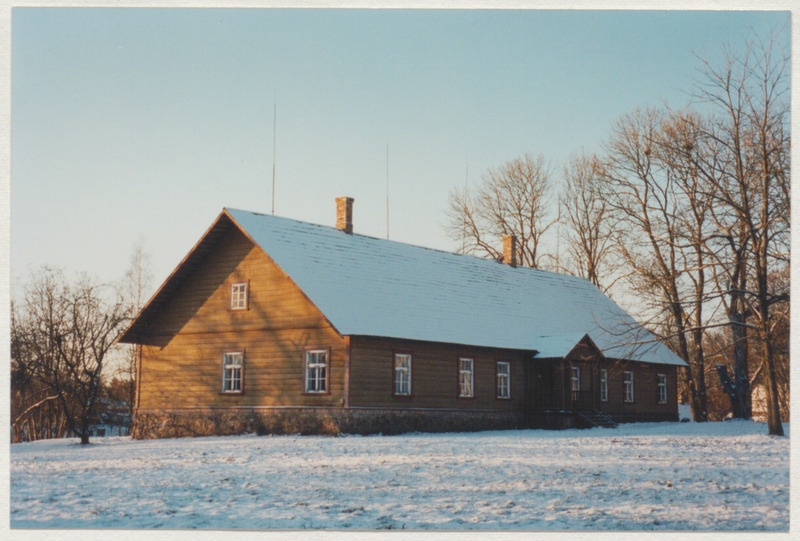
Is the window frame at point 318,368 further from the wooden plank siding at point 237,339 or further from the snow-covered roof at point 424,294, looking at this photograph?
the snow-covered roof at point 424,294

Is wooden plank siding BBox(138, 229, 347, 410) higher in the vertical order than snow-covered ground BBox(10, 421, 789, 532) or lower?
higher

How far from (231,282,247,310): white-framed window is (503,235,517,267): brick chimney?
14039mm

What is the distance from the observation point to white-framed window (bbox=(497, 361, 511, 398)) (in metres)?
33.8

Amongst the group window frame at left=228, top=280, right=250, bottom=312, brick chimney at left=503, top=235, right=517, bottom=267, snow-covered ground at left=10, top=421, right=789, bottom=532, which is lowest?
snow-covered ground at left=10, top=421, right=789, bottom=532

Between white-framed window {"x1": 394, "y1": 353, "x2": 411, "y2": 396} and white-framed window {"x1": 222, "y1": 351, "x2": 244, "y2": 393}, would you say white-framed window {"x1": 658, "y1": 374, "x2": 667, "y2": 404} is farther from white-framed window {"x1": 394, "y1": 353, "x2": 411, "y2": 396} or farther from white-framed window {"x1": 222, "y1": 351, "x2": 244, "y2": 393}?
white-framed window {"x1": 222, "y1": 351, "x2": 244, "y2": 393}

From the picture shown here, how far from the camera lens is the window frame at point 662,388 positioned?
41875mm

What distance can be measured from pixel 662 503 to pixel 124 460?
11.4 metres

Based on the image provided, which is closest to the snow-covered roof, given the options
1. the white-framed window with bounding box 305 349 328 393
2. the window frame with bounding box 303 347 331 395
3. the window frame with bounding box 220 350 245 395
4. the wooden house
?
the wooden house

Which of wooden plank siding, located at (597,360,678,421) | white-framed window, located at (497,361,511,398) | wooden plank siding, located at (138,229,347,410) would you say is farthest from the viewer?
wooden plank siding, located at (597,360,678,421)

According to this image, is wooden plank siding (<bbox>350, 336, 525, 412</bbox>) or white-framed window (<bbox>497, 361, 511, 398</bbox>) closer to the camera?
wooden plank siding (<bbox>350, 336, 525, 412</bbox>)

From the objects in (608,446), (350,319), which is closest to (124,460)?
(350,319)

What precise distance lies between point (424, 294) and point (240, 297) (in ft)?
20.3

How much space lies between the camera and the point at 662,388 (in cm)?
4222

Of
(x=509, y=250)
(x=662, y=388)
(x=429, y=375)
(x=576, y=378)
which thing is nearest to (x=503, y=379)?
(x=576, y=378)
